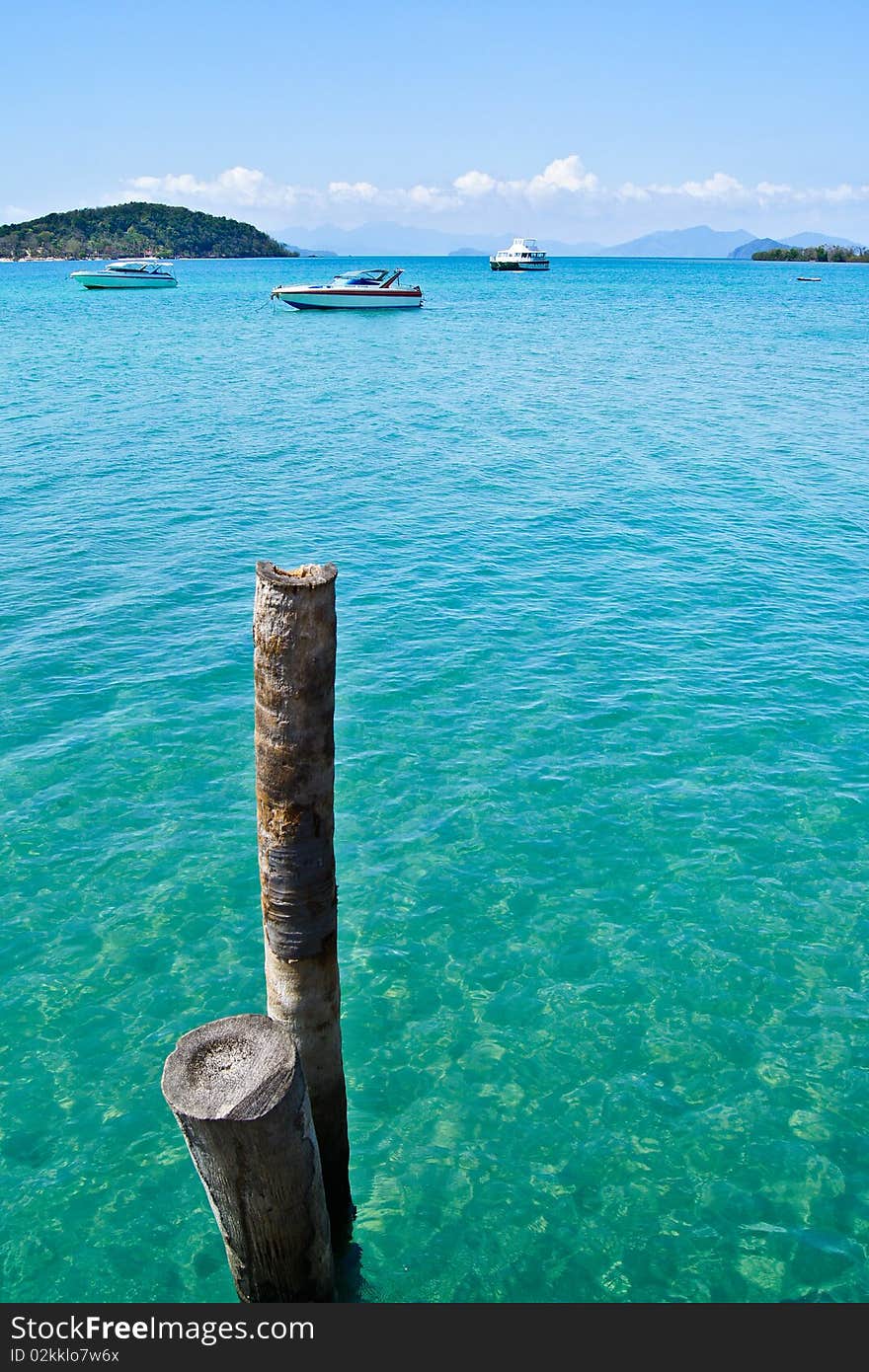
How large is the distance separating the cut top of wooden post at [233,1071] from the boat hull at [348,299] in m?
86.6

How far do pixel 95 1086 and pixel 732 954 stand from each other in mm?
6644

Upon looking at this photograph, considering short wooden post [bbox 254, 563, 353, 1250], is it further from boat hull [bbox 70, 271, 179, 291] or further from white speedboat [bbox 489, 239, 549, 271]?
white speedboat [bbox 489, 239, 549, 271]

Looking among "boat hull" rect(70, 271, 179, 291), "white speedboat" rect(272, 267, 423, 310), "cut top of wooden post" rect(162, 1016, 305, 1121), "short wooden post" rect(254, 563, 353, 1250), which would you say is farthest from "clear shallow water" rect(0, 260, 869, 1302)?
"boat hull" rect(70, 271, 179, 291)

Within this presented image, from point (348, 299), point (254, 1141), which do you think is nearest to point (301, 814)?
point (254, 1141)

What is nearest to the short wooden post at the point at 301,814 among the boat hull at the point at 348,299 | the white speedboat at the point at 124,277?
the boat hull at the point at 348,299

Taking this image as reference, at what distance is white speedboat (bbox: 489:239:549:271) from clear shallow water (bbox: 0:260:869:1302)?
155 m

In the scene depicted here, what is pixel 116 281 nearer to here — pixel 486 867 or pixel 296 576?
A: pixel 486 867

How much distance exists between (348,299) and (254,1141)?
89710 millimetres

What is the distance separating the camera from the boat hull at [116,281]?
367ft

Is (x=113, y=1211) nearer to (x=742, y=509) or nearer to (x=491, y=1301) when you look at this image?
(x=491, y=1301)

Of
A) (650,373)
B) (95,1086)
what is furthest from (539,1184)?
(650,373)

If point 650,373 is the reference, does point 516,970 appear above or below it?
below

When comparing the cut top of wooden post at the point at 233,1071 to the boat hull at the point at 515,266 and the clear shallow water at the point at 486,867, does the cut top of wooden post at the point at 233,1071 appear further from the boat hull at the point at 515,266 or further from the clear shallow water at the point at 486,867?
the boat hull at the point at 515,266

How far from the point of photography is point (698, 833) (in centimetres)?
1246
